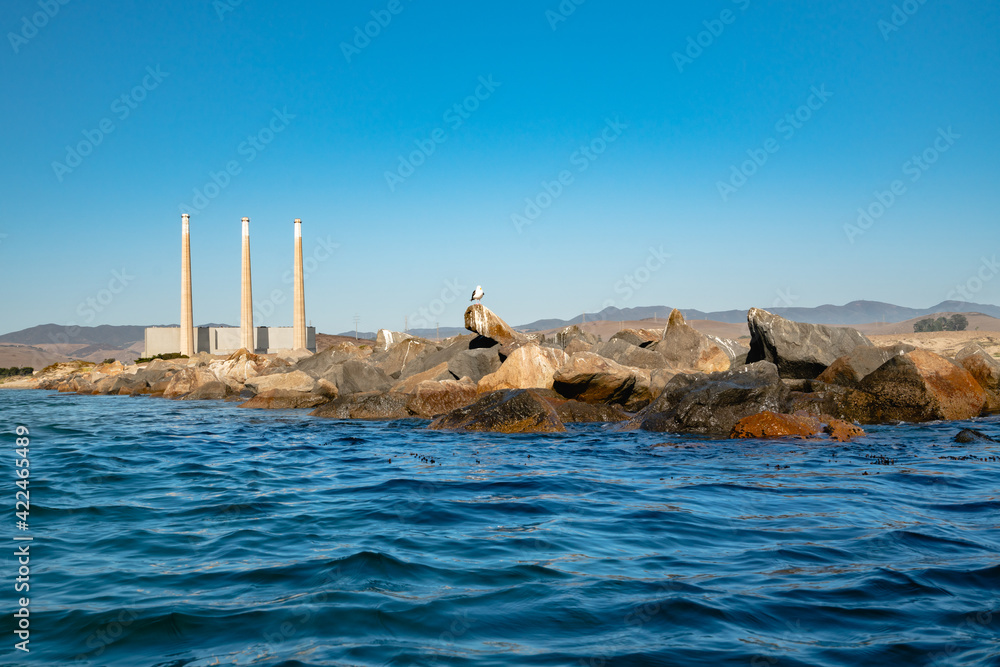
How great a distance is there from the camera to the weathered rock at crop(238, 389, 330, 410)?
2010cm

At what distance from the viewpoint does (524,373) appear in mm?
16375

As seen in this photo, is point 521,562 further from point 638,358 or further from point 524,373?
point 638,358

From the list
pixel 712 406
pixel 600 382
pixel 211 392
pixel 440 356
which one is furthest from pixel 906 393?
pixel 211 392

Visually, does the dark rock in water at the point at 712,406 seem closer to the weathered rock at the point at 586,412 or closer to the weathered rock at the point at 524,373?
the weathered rock at the point at 586,412

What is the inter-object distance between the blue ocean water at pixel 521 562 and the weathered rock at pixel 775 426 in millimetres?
1243

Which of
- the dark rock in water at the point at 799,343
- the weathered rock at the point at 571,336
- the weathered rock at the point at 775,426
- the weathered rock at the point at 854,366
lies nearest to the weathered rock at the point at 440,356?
the weathered rock at the point at 571,336

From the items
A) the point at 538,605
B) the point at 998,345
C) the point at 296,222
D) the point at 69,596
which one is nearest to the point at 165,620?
the point at 69,596

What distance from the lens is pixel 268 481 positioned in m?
8.33

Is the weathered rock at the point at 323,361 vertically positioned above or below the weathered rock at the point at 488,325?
below

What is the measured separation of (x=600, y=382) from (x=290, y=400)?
9.72 metres

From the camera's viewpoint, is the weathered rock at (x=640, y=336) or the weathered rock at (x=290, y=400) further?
the weathered rock at (x=640, y=336)

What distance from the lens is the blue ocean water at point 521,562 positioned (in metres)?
3.54

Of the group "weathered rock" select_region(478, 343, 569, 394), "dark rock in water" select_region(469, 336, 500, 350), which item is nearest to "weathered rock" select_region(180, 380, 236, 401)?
"dark rock in water" select_region(469, 336, 500, 350)

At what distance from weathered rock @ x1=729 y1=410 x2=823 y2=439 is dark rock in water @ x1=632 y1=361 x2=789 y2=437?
0.97 ft
